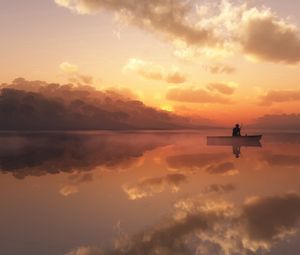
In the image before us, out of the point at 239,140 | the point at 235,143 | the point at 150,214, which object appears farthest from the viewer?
the point at 235,143

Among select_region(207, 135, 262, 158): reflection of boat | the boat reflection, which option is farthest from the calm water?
the boat reflection

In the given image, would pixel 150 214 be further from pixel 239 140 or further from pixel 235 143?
pixel 235 143

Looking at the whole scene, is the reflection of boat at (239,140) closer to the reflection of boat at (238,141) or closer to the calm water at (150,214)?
the reflection of boat at (238,141)

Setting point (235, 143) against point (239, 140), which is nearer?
point (239, 140)

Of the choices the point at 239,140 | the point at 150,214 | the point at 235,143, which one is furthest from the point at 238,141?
the point at 150,214

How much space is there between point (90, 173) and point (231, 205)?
58.7 feet

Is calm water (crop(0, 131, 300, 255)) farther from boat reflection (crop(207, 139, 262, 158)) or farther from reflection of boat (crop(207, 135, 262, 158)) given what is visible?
boat reflection (crop(207, 139, 262, 158))

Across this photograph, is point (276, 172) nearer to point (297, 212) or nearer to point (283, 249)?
point (297, 212)

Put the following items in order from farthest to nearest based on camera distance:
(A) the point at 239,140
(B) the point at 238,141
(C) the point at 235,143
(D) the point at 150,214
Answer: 1. (C) the point at 235,143
2. (B) the point at 238,141
3. (A) the point at 239,140
4. (D) the point at 150,214

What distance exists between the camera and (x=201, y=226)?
16.9 metres

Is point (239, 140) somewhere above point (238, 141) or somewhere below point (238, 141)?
above

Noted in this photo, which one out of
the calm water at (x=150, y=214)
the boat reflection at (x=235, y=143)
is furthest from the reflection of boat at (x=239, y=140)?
the calm water at (x=150, y=214)

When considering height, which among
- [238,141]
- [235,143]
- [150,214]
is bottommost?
[235,143]

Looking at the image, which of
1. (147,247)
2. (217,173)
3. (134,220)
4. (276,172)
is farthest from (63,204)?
(276,172)
